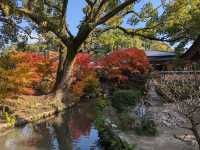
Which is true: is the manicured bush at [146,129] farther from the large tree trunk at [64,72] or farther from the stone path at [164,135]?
the large tree trunk at [64,72]

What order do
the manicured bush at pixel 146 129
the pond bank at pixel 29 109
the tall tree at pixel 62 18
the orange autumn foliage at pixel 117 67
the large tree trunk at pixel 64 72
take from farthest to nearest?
the orange autumn foliage at pixel 117 67
the large tree trunk at pixel 64 72
the tall tree at pixel 62 18
the pond bank at pixel 29 109
the manicured bush at pixel 146 129

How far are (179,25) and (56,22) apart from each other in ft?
22.5

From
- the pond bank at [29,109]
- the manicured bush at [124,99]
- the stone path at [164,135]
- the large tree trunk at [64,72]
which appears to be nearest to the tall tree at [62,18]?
the large tree trunk at [64,72]

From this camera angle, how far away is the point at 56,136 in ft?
48.9

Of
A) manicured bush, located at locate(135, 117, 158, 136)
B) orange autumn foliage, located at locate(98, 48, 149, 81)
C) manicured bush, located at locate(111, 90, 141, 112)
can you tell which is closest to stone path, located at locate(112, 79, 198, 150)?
manicured bush, located at locate(135, 117, 158, 136)

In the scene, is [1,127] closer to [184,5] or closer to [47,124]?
[47,124]

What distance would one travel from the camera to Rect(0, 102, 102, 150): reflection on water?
1311 cm

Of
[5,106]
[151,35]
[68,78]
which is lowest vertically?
[5,106]

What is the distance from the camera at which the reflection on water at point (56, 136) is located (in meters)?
13.1

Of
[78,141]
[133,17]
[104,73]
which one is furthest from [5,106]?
[104,73]

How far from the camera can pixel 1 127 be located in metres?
15.5

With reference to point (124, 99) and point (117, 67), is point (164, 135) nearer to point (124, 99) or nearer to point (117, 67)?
point (124, 99)

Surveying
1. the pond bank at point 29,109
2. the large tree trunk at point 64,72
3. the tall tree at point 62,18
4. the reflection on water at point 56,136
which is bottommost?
the reflection on water at point 56,136

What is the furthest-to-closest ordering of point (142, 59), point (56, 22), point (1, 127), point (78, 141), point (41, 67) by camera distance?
point (142, 59) → point (41, 67) → point (56, 22) → point (1, 127) → point (78, 141)
